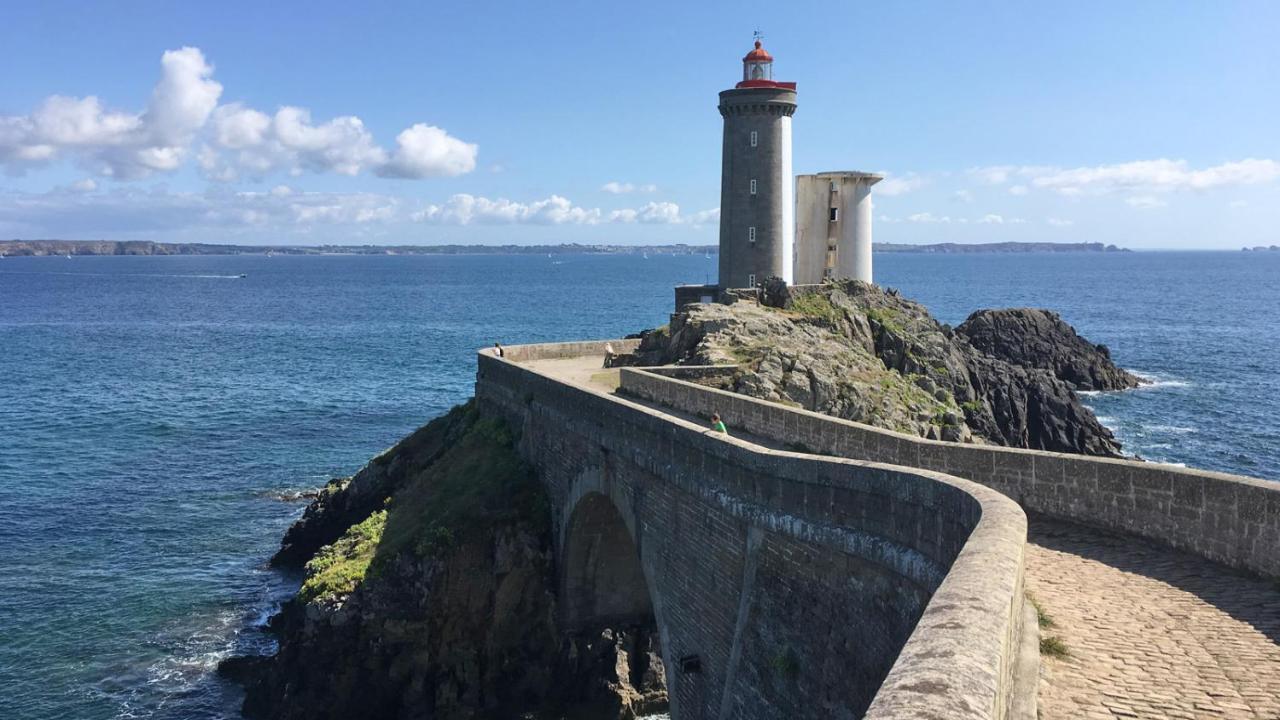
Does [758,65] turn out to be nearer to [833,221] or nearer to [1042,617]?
[833,221]

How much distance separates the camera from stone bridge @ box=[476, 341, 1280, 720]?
7.18m

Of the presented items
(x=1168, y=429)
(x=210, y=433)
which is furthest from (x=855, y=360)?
(x=210, y=433)

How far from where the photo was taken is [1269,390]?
2402 inches

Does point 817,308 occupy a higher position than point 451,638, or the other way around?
point 817,308

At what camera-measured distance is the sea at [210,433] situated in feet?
89.7

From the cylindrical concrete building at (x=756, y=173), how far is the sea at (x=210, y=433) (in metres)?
18.4

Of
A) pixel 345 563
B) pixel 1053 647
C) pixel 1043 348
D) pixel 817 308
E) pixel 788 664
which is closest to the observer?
pixel 1053 647

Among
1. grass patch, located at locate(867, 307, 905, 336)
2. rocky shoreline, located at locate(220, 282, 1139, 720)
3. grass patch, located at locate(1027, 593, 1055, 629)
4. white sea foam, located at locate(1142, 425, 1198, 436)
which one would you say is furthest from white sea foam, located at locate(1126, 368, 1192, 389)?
grass patch, located at locate(1027, 593, 1055, 629)

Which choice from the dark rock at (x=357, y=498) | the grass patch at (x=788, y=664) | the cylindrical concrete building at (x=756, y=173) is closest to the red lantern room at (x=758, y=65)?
the cylindrical concrete building at (x=756, y=173)

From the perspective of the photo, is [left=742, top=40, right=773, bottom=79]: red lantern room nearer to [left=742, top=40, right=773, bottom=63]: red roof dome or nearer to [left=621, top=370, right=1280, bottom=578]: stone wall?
[left=742, top=40, right=773, bottom=63]: red roof dome

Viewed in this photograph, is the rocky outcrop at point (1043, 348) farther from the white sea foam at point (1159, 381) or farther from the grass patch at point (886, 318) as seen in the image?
the grass patch at point (886, 318)

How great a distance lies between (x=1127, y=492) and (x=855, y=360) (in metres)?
20.2

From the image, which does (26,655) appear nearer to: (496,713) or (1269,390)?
(496,713)

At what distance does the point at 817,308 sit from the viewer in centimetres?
3606
